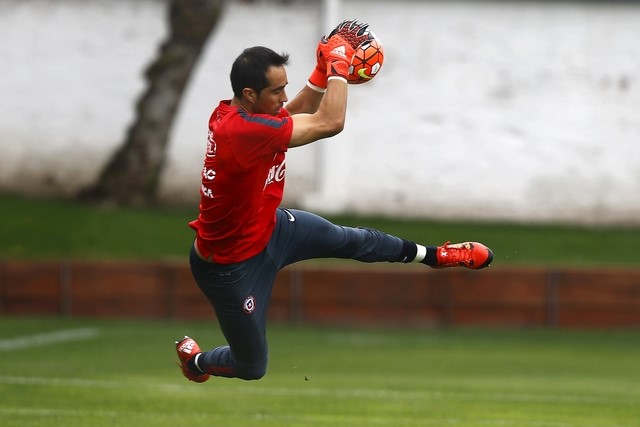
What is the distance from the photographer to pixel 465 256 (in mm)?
10086

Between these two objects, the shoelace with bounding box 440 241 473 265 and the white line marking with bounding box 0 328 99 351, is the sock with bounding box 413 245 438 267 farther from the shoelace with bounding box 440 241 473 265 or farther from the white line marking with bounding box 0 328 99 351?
the white line marking with bounding box 0 328 99 351

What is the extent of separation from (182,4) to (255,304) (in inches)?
517

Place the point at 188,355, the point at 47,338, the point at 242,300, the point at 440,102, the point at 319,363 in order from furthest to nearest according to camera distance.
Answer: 1. the point at 440,102
2. the point at 47,338
3. the point at 319,363
4. the point at 188,355
5. the point at 242,300

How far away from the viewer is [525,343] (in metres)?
18.6

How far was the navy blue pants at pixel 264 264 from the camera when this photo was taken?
9883mm

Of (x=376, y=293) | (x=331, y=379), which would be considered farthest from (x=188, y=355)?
(x=376, y=293)

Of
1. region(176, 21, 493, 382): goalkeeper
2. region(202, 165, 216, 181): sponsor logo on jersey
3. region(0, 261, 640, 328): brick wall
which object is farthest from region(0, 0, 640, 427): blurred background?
region(202, 165, 216, 181): sponsor logo on jersey

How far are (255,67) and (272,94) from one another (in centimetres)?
20

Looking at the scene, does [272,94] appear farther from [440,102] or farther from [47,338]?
[440,102]

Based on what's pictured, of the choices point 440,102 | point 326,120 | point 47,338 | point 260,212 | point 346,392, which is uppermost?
point 326,120

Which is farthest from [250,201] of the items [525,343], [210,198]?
[525,343]

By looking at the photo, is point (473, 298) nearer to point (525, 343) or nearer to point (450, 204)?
point (525, 343)

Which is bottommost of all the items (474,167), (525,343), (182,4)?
(525,343)

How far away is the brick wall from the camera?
63.5ft
